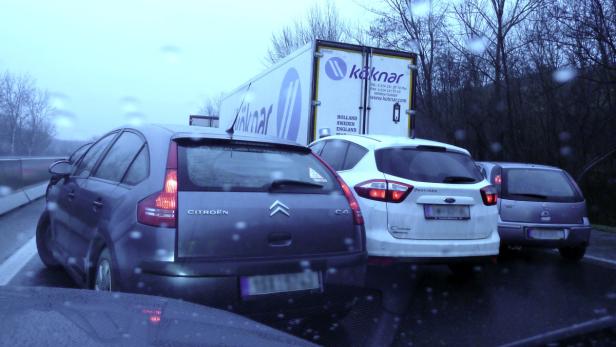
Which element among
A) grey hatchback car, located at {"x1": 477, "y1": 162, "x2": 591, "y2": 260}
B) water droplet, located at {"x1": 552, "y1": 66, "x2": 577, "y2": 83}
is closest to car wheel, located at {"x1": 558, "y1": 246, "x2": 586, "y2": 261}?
grey hatchback car, located at {"x1": 477, "y1": 162, "x2": 591, "y2": 260}

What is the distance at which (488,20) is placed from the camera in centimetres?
1911

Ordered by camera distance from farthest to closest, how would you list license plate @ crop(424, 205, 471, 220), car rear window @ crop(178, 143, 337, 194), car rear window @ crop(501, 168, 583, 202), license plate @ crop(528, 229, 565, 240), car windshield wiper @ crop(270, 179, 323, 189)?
car rear window @ crop(501, 168, 583, 202), license plate @ crop(528, 229, 565, 240), license plate @ crop(424, 205, 471, 220), car windshield wiper @ crop(270, 179, 323, 189), car rear window @ crop(178, 143, 337, 194)

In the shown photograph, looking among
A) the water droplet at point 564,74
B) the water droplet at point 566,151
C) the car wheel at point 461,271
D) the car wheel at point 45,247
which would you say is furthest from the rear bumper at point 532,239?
the water droplet at point 566,151

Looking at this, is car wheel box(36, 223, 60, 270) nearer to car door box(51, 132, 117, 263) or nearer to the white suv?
car door box(51, 132, 117, 263)

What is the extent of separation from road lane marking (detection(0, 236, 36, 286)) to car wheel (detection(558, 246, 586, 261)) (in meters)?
6.65

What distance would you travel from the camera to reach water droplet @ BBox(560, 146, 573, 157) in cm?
1758

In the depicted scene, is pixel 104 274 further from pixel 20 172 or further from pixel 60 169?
pixel 20 172

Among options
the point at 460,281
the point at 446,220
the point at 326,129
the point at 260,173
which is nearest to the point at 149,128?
the point at 260,173

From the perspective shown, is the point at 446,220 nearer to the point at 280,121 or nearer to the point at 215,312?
the point at 215,312

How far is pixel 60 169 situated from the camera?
4.98m

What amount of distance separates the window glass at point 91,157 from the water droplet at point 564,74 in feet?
47.0

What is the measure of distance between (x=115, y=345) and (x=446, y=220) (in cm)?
386

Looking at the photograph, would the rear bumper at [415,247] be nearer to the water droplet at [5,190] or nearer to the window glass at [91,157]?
the window glass at [91,157]

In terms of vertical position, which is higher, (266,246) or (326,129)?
(326,129)
